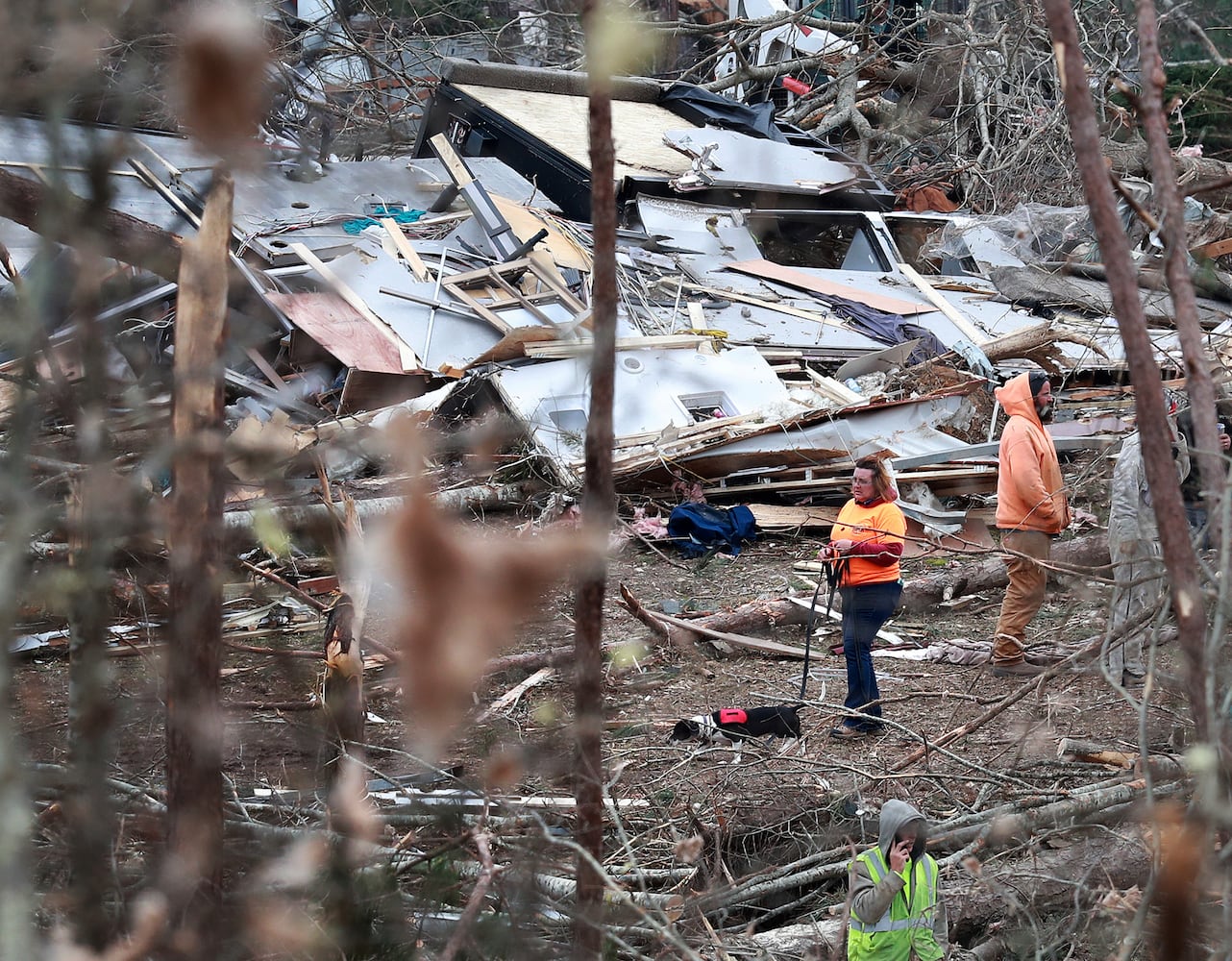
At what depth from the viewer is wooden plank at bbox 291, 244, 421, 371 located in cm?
998

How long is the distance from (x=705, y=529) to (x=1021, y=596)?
9.19 feet

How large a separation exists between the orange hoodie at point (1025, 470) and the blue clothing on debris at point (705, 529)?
8.49 ft

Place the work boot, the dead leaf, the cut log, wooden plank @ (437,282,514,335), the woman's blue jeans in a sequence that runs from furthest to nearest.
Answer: wooden plank @ (437,282,514,335), the work boot, the woman's blue jeans, the cut log, the dead leaf

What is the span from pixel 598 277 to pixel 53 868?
1946 mm

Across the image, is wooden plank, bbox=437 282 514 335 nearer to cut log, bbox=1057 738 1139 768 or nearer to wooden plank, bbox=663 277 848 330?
wooden plank, bbox=663 277 848 330

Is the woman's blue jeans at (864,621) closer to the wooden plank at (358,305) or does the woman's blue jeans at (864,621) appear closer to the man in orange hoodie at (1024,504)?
the man in orange hoodie at (1024,504)

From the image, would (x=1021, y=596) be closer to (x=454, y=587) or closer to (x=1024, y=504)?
(x=1024, y=504)

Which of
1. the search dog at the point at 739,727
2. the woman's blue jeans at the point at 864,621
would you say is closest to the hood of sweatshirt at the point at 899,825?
the search dog at the point at 739,727

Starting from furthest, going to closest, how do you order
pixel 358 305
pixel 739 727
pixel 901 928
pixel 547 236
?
1. pixel 547 236
2. pixel 358 305
3. pixel 739 727
4. pixel 901 928

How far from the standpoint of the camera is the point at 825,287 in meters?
12.4

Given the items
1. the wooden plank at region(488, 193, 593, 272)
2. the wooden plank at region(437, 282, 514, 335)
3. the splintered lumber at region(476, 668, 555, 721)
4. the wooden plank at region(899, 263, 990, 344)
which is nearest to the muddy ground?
the splintered lumber at region(476, 668, 555, 721)

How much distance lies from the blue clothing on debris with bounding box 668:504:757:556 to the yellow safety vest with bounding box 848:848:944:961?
5.19 metres

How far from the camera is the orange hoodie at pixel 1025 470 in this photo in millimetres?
6453

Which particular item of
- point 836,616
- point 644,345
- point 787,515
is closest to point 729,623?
point 836,616
